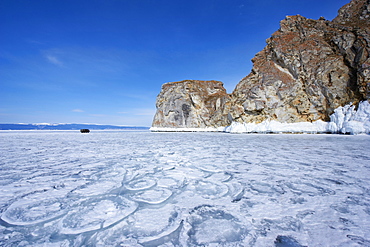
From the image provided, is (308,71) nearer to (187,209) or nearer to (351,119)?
(351,119)

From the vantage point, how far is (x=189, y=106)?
4612 cm

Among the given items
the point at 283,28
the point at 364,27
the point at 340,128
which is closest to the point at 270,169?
the point at 340,128

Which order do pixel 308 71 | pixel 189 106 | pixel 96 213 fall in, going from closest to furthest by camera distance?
pixel 96 213 < pixel 308 71 < pixel 189 106

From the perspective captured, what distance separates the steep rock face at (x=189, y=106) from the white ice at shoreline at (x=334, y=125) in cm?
1628

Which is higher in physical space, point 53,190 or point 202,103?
point 202,103

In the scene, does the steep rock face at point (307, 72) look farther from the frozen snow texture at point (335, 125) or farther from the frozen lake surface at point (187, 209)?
the frozen lake surface at point (187, 209)

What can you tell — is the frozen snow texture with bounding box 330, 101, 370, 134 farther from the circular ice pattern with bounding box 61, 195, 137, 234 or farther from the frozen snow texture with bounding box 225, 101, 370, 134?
the circular ice pattern with bounding box 61, 195, 137, 234

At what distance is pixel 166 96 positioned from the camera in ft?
159

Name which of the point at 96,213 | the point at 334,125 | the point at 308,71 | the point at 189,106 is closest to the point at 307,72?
the point at 308,71

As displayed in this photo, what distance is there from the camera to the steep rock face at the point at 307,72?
21.1 m

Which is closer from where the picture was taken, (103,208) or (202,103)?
(103,208)

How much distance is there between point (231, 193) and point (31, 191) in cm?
326

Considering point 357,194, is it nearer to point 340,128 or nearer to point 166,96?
point 340,128

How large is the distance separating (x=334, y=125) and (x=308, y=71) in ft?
29.7
